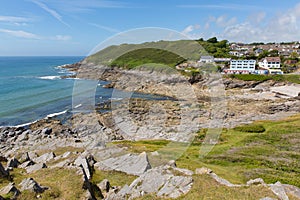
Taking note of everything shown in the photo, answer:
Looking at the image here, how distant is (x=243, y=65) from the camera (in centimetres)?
8762

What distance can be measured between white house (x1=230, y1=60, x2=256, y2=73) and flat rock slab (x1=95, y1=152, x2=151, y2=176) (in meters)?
79.4

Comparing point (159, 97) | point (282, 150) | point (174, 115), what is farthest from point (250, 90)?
point (282, 150)

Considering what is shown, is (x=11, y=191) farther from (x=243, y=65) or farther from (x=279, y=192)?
(x=243, y=65)

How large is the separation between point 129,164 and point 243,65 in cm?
8253

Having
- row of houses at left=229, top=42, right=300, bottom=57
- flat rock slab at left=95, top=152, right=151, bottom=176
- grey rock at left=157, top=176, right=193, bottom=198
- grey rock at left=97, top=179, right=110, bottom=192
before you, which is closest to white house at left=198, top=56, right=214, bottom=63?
row of houses at left=229, top=42, right=300, bottom=57

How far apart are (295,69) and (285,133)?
72.0 meters

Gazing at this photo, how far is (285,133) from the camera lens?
26906 millimetres

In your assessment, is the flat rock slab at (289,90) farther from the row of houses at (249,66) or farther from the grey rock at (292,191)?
the grey rock at (292,191)

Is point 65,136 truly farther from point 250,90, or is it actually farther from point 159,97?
point 250,90

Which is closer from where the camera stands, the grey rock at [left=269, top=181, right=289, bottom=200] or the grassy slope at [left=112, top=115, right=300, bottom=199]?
the grey rock at [left=269, top=181, right=289, bottom=200]

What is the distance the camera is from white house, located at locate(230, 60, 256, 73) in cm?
8738

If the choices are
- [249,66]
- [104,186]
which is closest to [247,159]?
[104,186]

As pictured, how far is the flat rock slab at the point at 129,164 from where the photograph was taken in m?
15.8

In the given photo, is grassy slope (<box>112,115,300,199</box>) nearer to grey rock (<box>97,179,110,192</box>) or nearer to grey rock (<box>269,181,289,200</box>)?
grey rock (<box>269,181,289,200</box>)
